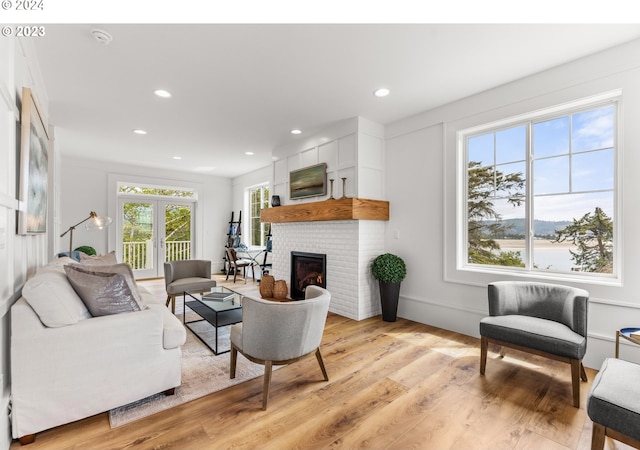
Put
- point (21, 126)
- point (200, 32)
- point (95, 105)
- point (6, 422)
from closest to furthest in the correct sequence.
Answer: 1. point (6, 422)
2. point (21, 126)
3. point (200, 32)
4. point (95, 105)

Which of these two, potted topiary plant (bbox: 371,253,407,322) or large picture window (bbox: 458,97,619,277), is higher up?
large picture window (bbox: 458,97,619,277)

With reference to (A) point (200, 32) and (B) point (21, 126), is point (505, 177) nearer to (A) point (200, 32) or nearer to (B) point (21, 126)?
(A) point (200, 32)

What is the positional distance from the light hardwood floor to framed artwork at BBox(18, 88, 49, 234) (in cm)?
146

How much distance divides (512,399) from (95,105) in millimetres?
5069

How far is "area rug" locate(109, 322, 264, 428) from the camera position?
1.90 meters

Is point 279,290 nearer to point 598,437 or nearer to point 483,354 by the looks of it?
point 483,354

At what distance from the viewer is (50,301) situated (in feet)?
5.62

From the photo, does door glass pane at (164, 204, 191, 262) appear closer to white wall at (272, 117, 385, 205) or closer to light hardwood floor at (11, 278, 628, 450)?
white wall at (272, 117, 385, 205)

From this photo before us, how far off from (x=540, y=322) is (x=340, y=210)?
2.35 metres

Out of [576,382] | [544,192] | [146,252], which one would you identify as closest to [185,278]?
[146,252]

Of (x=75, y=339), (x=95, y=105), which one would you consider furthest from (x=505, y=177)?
(x=95, y=105)

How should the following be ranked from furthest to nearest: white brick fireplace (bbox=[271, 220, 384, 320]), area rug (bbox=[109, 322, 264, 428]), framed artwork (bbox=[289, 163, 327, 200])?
1. framed artwork (bbox=[289, 163, 327, 200])
2. white brick fireplace (bbox=[271, 220, 384, 320])
3. area rug (bbox=[109, 322, 264, 428])

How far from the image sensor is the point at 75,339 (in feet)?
5.64

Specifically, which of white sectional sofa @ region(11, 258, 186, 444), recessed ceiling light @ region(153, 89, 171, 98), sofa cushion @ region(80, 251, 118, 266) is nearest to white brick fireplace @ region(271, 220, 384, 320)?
white sectional sofa @ region(11, 258, 186, 444)
